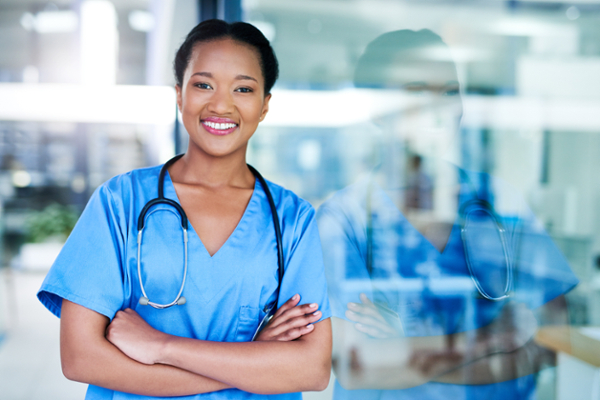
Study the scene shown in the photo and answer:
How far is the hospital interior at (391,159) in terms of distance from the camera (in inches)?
48.6

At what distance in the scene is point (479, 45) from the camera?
1.73 m

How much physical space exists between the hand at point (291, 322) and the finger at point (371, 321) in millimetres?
384

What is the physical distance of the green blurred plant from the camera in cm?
241

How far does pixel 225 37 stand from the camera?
80cm

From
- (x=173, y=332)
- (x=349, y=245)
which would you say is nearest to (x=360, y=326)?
(x=349, y=245)

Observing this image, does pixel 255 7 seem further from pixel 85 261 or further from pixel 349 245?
pixel 85 261

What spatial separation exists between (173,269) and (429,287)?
Result: 829 mm

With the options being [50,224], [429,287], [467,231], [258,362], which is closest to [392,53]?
[467,231]

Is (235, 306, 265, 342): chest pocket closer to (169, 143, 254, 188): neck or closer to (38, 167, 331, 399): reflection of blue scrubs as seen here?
(38, 167, 331, 399): reflection of blue scrubs

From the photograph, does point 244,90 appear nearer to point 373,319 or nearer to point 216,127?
point 216,127

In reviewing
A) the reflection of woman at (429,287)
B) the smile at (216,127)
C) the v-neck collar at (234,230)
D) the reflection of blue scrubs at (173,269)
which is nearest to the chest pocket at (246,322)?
the reflection of blue scrubs at (173,269)

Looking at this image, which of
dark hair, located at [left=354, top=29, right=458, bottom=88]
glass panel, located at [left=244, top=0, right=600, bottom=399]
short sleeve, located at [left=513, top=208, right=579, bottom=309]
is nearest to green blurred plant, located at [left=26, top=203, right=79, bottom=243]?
glass panel, located at [left=244, top=0, right=600, bottom=399]

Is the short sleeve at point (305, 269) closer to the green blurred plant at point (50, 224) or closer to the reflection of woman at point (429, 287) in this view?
the reflection of woman at point (429, 287)

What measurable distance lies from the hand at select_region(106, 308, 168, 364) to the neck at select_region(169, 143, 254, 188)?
0.29 metres
